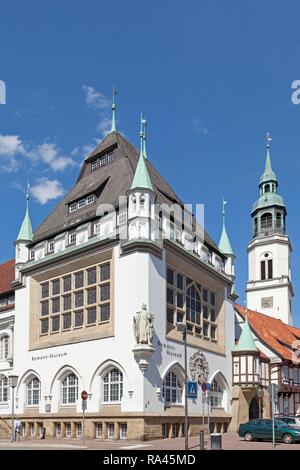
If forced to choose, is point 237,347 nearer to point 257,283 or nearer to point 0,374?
point 0,374

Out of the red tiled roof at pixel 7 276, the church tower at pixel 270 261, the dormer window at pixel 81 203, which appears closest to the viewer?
the dormer window at pixel 81 203

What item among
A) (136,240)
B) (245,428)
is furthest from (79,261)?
(245,428)

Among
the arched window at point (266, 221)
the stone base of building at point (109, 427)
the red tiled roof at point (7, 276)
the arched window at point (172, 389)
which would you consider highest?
the arched window at point (266, 221)

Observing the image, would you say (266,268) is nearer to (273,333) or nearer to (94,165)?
(273,333)

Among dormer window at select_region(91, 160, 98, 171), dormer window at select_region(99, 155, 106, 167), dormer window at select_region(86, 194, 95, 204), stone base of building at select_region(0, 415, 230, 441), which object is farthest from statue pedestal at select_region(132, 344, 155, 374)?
dormer window at select_region(91, 160, 98, 171)

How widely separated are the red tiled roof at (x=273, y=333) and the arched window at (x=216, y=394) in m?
7.46

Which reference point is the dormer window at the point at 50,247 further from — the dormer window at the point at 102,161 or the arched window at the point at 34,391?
the arched window at the point at 34,391

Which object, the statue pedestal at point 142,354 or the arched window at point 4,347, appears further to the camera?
the arched window at point 4,347

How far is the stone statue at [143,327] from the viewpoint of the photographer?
117ft

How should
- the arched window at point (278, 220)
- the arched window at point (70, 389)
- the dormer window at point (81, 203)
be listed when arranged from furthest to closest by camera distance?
the arched window at point (278, 220), the dormer window at point (81, 203), the arched window at point (70, 389)

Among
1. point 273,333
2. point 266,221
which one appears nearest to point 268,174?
point 266,221

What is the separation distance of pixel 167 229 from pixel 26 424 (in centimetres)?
1607

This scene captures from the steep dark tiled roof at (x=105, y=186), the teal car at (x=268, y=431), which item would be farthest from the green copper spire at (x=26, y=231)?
the teal car at (x=268, y=431)
